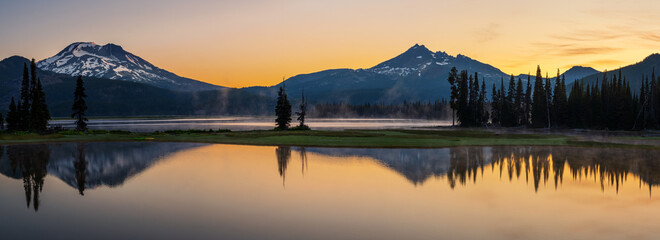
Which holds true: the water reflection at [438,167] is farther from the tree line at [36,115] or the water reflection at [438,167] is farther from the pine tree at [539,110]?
the pine tree at [539,110]

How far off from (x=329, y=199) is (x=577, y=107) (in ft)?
410

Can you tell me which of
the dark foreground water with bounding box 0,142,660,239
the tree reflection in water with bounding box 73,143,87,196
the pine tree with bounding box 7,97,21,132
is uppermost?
the pine tree with bounding box 7,97,21,132

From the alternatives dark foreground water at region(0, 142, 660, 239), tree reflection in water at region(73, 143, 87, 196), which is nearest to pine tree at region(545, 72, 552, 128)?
dark foreground water at region(0, 142, 660, 239)

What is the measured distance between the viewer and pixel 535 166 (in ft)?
113

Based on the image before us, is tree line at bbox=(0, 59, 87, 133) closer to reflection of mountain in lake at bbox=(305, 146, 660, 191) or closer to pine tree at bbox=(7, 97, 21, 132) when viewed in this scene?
pine tree at bbox=(7, 97, 21, 132)

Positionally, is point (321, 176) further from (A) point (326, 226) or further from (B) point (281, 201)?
(A) point (326, 226)

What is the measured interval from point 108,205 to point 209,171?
1190cm

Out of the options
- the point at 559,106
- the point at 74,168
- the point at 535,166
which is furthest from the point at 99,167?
the point at 559,106

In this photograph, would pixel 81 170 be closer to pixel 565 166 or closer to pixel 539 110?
pixel 565 166

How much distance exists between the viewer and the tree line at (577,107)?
4373 inches

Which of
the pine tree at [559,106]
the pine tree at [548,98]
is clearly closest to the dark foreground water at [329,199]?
the pine tree at [559,106]

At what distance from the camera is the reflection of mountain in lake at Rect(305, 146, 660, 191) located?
1118 inches

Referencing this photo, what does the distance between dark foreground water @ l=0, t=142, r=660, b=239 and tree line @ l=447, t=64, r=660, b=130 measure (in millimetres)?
87023

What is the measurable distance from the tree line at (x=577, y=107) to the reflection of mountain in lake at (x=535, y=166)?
75328mm
